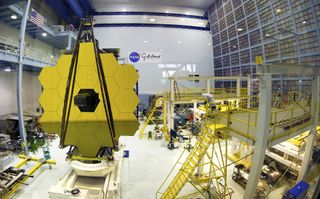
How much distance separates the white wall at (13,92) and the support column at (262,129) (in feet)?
33.7

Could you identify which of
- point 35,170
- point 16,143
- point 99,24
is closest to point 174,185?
point 35,170

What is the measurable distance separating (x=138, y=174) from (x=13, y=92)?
9951 mm

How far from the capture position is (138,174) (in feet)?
23.2

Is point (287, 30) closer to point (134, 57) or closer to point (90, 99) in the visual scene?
point (90, 99)

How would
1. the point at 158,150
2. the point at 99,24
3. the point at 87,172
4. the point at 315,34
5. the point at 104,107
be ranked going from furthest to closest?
the point at 158,150
the point at 99,24
the point at 87,172
the point at 104,107
the point at 315,34

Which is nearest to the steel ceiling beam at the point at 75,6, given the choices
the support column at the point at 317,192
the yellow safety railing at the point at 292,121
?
the yellow safety railing at the point at 292,121

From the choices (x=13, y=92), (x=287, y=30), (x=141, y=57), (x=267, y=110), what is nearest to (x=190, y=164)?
(x=267, y=110)

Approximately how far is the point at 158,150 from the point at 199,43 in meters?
6.55

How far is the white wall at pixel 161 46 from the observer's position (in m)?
7.68

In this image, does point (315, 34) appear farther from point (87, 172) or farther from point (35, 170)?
point (35, 170)

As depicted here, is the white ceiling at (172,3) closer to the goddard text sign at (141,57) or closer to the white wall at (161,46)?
the white wall at (161,46)

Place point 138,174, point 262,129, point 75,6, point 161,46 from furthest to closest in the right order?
point 75,6, point 161,46, point 138,174, point 262,129

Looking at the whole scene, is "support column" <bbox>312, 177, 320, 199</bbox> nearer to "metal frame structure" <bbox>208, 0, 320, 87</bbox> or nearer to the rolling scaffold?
the rolling scaffold

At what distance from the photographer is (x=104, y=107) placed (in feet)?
6.57
